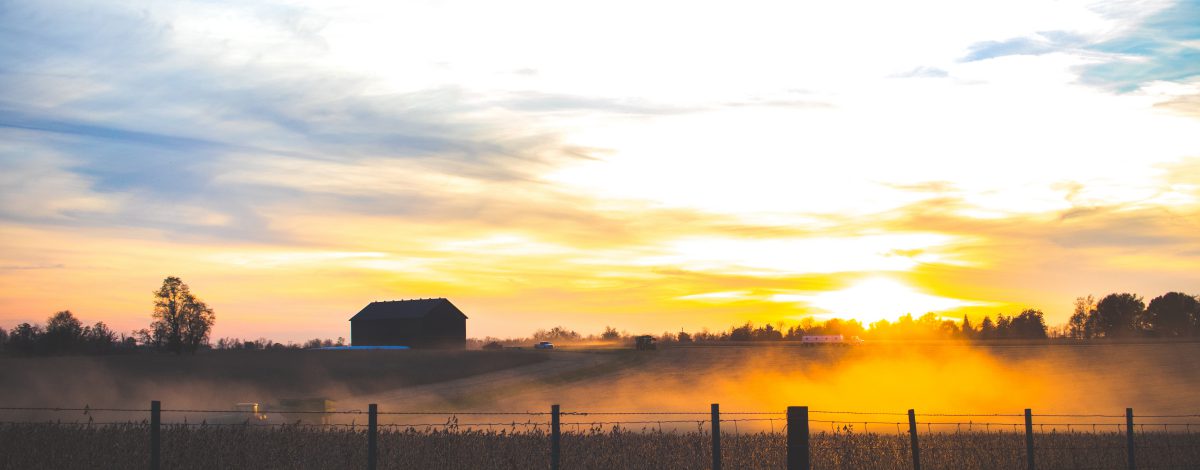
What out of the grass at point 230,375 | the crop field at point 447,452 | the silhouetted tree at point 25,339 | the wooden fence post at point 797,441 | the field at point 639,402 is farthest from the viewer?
the silhouetted tree at point 25,339

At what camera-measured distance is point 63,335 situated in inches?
4328

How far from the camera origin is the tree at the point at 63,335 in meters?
108

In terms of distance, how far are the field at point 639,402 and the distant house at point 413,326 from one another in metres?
22.6

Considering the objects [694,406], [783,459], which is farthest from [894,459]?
[694,406]

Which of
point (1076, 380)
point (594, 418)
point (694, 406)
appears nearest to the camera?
point (594, 418)

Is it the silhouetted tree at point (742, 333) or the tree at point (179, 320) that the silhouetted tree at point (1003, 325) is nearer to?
the silhouetted tree at point (742, 333)

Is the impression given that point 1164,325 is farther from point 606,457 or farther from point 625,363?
point 606,457

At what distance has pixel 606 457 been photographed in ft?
71.0

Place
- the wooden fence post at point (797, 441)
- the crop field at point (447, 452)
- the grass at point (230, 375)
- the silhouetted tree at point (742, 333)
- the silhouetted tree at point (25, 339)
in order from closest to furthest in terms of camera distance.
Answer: the wooden fence post at point (797, 441) → the crop field at point (447, 452) → the grass at point (230, 375) → the silhouetted tree at point (25, 339) → the silhouetted tree at point (742, 333)

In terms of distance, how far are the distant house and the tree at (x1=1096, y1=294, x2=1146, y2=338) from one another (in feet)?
361

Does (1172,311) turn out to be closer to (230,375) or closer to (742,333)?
(742,333)

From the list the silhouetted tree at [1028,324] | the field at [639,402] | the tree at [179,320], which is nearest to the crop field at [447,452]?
the field at [639,402]

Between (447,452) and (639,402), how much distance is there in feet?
145

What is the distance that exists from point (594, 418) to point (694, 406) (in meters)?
11.4
